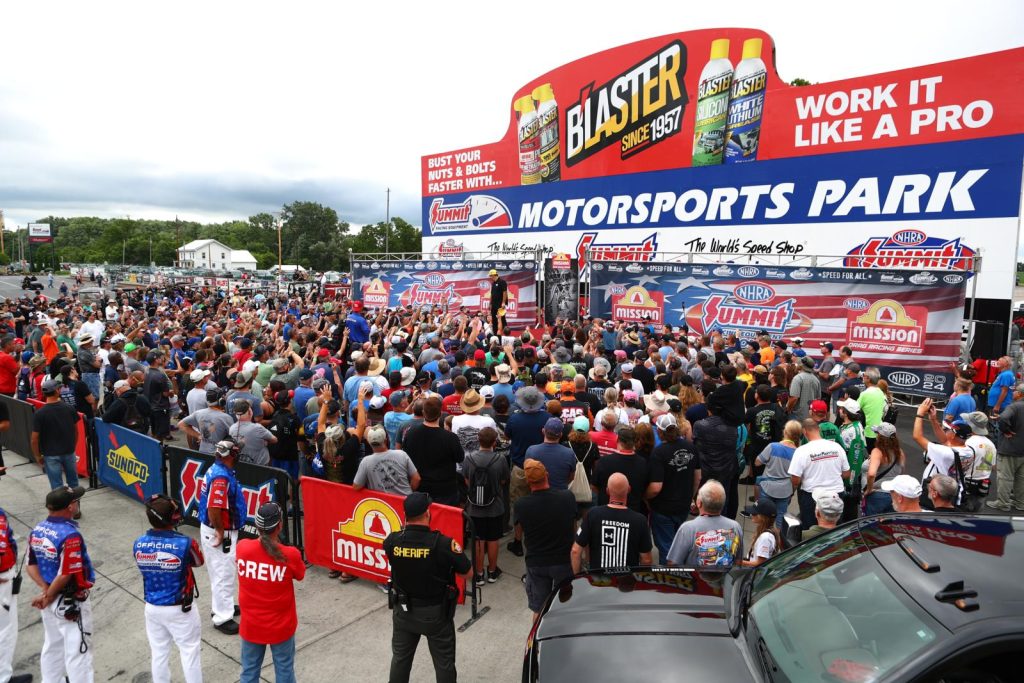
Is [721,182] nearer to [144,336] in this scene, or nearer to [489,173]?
[489,173]

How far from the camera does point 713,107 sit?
21.3 metres

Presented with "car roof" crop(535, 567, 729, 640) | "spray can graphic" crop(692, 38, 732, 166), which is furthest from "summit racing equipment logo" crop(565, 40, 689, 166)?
"car roof" crop(535, 567, 729, 640)

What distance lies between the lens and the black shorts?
18.9 feet

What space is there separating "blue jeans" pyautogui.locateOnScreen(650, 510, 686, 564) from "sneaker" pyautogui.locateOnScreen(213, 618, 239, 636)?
13.7 feet

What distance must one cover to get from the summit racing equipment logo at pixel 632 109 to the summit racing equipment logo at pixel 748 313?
30.4 ft

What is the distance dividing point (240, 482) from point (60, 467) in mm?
3258

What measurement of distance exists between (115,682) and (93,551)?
2812 millimetres

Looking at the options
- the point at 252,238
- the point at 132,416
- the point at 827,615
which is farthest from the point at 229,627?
the point at 252,238

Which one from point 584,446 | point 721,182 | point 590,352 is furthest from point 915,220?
A: point 584,446

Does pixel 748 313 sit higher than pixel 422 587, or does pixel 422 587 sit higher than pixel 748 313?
pixel 748 313

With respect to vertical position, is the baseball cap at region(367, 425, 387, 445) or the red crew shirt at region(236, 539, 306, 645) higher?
the baseball cap at region(367, 425, 387, 445)

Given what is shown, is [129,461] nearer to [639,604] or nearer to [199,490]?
[199,490]

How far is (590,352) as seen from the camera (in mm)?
12234

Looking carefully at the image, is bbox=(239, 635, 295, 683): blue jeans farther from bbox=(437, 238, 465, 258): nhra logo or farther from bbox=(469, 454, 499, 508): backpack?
bbox=(437, 238, 465, 258): nhra logo
